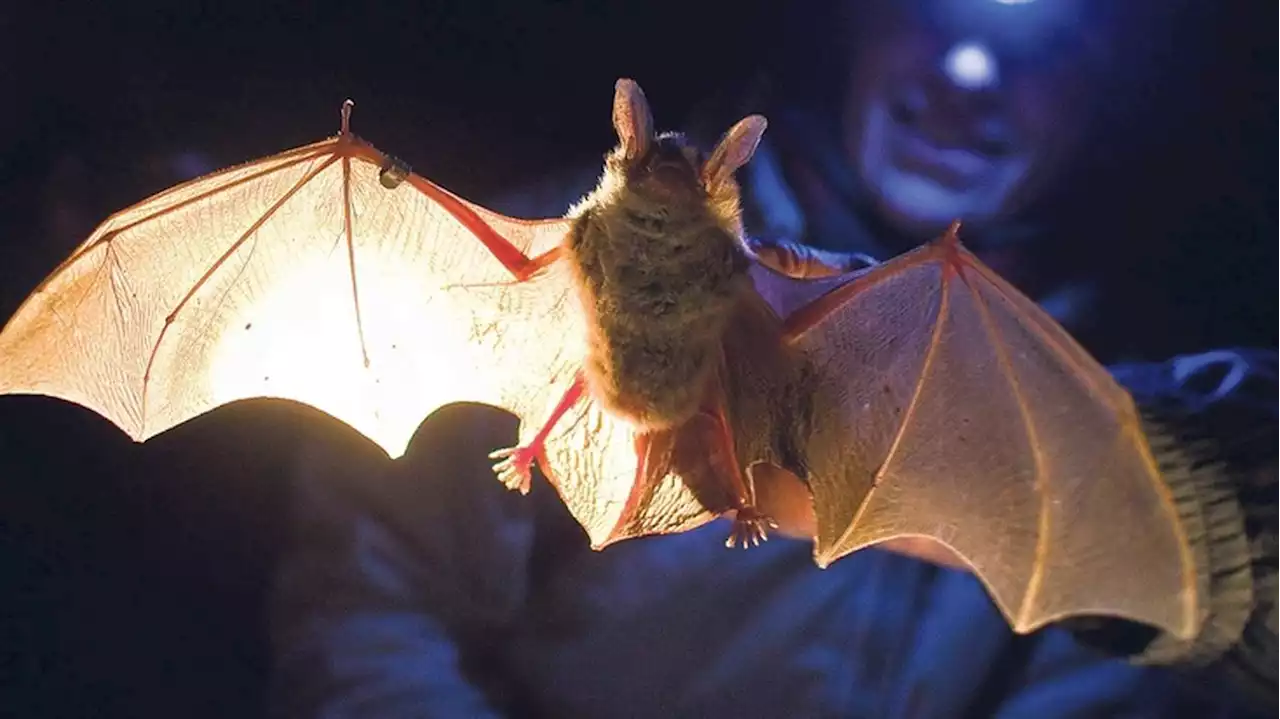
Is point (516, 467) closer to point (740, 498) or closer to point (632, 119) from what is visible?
point (740, 498)

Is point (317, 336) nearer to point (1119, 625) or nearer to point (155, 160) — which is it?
point (155, 160)

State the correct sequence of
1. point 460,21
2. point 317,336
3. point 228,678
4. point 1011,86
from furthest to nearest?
point 228,678 → point 460,21 → point 1011,86 → point 317,336

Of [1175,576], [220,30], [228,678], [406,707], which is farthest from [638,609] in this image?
[220,30]

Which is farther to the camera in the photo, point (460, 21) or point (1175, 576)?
point (460, 21)

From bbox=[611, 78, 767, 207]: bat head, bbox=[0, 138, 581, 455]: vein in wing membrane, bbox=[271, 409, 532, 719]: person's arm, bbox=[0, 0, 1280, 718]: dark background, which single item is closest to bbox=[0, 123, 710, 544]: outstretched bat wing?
bbox=[0, 138, 581, 455]: vein in wing membrane

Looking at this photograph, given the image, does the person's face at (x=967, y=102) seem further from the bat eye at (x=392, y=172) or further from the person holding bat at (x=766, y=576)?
the bat eye at (x=392, y=172)

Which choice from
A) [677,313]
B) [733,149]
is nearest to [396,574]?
[677,313]
